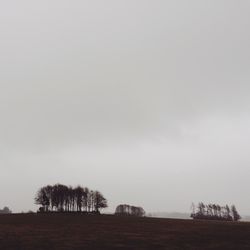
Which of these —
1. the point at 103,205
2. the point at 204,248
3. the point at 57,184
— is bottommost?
the point at 204,248

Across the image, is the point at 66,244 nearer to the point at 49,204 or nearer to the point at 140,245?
the point at 140,245

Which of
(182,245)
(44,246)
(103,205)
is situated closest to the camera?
(44,246)

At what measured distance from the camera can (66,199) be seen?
169500 mm

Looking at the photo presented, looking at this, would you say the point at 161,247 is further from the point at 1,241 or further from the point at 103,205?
the point at 103,205

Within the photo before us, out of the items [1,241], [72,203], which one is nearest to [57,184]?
[72,203]

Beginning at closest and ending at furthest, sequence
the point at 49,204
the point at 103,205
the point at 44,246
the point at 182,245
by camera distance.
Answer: the point at 44,246, the point at 182,245, the point at 49,204, the point at 103,205

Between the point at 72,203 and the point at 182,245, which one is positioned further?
the point at 72,203

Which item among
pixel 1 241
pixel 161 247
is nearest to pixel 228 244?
pixel 161 247

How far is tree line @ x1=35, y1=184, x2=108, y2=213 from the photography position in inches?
6560

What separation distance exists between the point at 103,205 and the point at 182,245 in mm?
143707

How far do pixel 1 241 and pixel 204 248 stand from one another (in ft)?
77.8

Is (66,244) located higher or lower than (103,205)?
lower

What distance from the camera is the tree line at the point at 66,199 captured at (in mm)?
166625

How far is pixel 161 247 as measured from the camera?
37188mm
